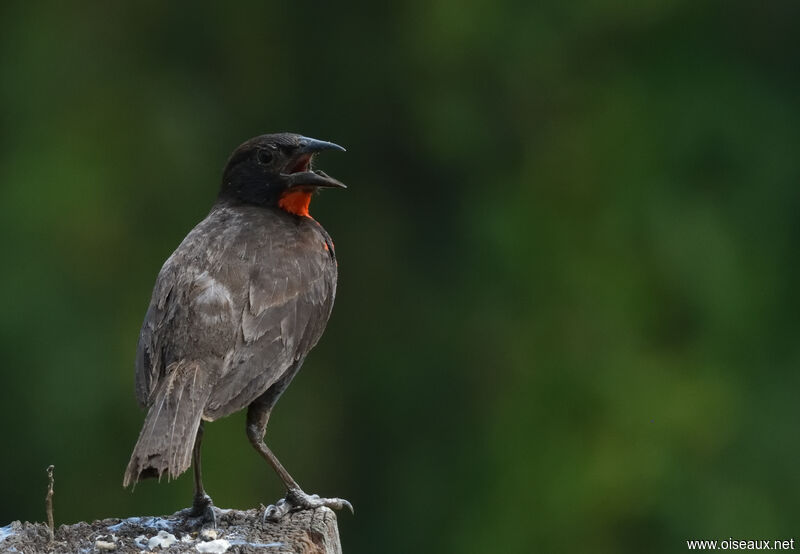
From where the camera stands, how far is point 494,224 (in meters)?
11.1

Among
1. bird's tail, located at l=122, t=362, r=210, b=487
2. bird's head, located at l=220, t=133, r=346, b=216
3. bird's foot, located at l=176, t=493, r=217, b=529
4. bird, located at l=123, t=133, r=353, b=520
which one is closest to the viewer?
bird's tail, located at l=122, t=362, r=210, b=487

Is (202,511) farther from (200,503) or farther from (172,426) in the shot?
(172,426)

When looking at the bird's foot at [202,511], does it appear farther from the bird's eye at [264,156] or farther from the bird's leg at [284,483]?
the bird's eye at [264,156]

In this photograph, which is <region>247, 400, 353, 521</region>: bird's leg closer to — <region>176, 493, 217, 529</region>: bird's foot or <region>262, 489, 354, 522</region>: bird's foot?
<region>262, 489, 354, 522</region>: bird's foot

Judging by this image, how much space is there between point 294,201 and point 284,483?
1.22m

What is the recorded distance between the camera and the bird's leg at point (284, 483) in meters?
5.27

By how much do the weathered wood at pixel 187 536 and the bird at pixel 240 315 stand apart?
0.35 feet

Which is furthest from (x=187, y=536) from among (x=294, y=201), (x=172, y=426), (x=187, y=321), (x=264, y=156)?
(x=264, y=156)

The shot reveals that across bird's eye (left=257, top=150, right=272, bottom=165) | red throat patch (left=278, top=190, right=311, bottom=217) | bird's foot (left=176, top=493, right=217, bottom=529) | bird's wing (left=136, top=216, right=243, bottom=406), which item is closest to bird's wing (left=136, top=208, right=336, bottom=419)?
bird's wing (left=136, top=216, right=243, bottom=406)

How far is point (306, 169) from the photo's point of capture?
6.18 metres

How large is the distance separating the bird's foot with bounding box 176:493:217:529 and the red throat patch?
1.29 meters

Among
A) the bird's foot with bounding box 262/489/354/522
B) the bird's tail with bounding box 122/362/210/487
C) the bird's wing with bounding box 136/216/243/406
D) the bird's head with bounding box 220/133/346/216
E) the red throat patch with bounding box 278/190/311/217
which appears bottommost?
the bird's foot with bounding box 262/489/354/522

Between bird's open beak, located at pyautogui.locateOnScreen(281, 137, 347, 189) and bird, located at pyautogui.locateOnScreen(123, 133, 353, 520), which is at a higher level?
bird's open beak, located at pyautogui.locateOnScreen(281, 137, 347, 189)

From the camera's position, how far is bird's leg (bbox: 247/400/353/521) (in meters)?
5.27
